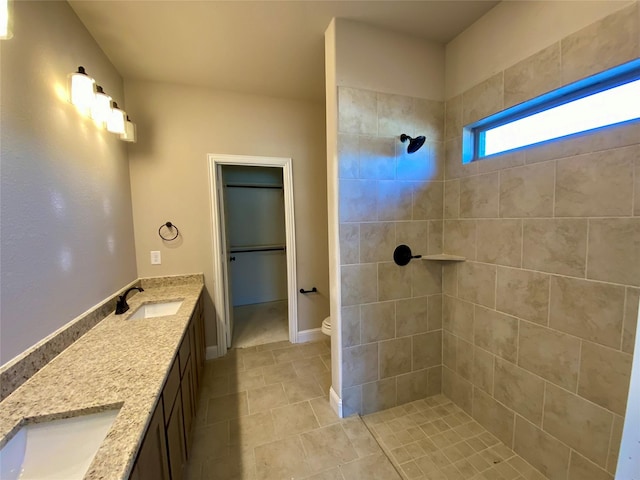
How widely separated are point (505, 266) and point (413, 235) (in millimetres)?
594

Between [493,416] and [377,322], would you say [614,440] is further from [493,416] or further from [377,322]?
[377,322]

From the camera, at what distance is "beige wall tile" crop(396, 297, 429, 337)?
6.31 feet

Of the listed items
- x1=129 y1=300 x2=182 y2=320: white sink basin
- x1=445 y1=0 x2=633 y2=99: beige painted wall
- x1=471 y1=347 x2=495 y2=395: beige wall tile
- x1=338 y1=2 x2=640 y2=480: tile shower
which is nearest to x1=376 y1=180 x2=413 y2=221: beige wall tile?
x1=338 y1=2 x2=640 y2=480: tile shower

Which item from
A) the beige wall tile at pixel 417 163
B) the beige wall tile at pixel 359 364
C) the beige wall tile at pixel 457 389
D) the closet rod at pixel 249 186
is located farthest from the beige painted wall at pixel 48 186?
the beige wall tile at pixel 457 389

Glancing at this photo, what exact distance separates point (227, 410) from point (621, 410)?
2.26m

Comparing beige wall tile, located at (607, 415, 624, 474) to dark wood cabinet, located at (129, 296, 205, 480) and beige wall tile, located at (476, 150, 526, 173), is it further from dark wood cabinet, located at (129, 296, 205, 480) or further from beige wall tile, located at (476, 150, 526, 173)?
dark wood cabinet, located at (129, 296, 205, 480)

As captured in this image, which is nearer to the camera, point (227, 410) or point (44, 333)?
point (44, 333)

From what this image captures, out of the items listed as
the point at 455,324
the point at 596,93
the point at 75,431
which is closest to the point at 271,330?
the point at 455,324

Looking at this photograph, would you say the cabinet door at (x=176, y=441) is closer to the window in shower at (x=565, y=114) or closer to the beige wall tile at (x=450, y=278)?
the beige wall tile at (x=450, y=278)

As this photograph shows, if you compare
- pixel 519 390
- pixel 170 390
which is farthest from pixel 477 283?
pixel 170 390

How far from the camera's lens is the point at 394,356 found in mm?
1932

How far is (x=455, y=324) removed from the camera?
1.95 metres

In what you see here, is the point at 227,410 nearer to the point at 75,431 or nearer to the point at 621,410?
the point at 75,431

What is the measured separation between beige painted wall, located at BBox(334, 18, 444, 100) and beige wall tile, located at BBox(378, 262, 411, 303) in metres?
1.26
